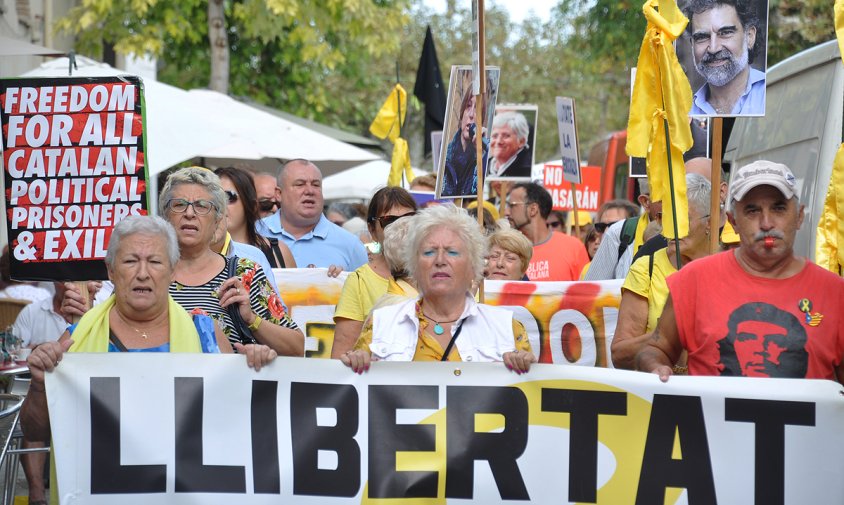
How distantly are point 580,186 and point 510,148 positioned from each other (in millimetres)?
5947

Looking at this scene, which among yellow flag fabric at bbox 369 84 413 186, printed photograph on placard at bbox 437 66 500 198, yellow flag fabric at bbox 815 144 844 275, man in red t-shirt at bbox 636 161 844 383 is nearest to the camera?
man in red t-shirt at bbox 636 161 844 383

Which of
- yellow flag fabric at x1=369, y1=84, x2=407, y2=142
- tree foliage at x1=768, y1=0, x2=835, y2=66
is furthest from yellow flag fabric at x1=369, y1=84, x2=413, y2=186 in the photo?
tree foliage at x1=768, y1=0, x2=835, y2=66

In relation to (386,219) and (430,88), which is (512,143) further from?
(386,219)

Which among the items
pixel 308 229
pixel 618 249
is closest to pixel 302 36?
pixel 308 229

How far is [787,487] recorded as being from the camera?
175 inches

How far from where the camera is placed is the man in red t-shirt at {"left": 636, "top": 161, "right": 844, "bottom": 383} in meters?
4.31

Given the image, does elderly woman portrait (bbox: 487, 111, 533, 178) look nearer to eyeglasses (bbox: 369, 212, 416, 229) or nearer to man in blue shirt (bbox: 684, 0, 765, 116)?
eyeglasses (bbox: 369, 212, 416, 229)

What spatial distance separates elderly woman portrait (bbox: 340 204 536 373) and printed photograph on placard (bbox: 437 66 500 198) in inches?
86.9

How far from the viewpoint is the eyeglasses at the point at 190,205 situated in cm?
536

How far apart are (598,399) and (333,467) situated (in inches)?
37.9

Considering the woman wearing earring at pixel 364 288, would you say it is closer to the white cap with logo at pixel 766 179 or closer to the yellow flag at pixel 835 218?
the white cap with logo at pixel 766 179

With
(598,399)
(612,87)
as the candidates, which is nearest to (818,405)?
(598,399)

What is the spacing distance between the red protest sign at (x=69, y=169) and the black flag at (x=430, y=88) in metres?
7.41

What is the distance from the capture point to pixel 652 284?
17.2 ft
